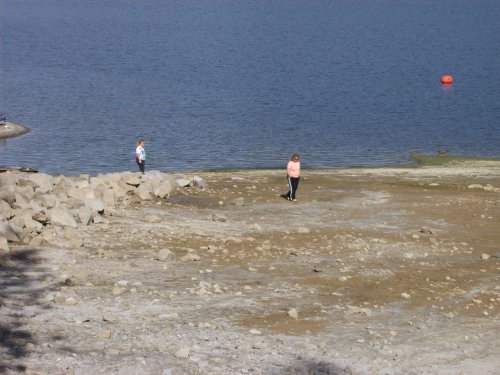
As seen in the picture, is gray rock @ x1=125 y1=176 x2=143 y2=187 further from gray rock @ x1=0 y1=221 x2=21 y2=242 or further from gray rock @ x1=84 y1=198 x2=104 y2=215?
gray rock @ x1=0 y1=221 x2=21 y2=242

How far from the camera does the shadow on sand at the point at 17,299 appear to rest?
685 inches

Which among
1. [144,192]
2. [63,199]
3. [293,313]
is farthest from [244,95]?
[293,313]

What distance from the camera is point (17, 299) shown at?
2041cm

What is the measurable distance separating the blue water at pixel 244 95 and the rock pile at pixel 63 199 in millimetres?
18947

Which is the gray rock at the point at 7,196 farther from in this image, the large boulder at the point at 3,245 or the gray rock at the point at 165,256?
the gray rock at the point at 165,256

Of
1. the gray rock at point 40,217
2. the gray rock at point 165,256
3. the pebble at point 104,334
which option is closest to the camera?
the pebble at point 104,334

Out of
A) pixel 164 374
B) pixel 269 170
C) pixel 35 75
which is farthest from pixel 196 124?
pixel 164 374

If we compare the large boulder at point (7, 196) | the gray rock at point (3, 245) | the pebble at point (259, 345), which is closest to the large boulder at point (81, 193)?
A: the large boulder at point (7, 196)

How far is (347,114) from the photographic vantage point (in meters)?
74.1

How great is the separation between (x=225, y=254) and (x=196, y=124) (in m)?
42.2

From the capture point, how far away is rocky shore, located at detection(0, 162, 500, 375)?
Answer: 18.6 metres

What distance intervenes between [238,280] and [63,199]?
27.0ft

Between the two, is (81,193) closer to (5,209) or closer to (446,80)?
→ (5,209)

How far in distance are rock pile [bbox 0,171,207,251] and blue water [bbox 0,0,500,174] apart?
18947 millimetres
